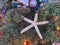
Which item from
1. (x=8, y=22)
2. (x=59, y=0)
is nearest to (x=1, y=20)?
(x=8, y=22)

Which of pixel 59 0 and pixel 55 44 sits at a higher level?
pixel 59 0

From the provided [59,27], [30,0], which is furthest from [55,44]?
[30,0]

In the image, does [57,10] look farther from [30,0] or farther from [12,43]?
[12,43]

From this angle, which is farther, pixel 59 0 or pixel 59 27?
pixel 59 0

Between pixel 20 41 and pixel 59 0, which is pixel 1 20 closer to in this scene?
pixel 20 41

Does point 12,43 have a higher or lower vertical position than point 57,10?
lower

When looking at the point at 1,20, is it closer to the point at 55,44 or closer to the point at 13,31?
the point at 13,31

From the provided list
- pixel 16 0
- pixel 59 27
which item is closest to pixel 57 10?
pixel 59 27
